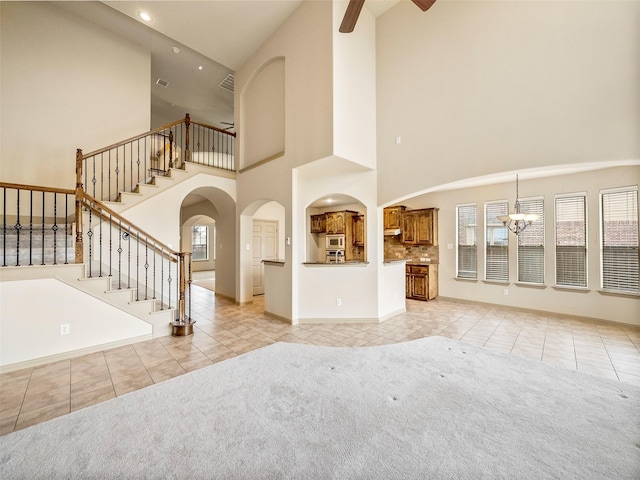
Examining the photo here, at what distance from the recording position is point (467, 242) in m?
6.46

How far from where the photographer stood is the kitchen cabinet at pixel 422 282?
6.55 metres

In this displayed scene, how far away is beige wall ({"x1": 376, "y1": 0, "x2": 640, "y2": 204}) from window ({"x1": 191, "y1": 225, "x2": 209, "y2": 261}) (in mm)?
10550

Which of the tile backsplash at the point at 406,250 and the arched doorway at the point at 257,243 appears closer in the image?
the arched doorway at the point at 257,243

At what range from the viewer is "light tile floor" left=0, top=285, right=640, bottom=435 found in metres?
2.56

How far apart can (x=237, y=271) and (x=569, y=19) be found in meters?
6.77

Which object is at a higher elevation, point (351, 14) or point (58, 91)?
point (58, 91)

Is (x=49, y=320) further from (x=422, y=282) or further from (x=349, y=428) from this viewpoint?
(x=422, y=282)

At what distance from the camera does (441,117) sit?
160 inches

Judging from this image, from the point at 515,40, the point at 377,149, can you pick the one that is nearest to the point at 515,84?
the point at 515,40

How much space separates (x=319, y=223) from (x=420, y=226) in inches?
128

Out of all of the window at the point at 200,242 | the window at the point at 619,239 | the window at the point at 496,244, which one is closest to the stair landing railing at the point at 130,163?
the window at the point at 200,242

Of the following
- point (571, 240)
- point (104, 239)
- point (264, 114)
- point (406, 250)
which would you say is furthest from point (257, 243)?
point (571, 240)

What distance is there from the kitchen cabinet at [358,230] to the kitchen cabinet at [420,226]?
1.27 meters

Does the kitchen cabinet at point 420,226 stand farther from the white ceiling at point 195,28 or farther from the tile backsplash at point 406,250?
the white ceiling at point 195,28
